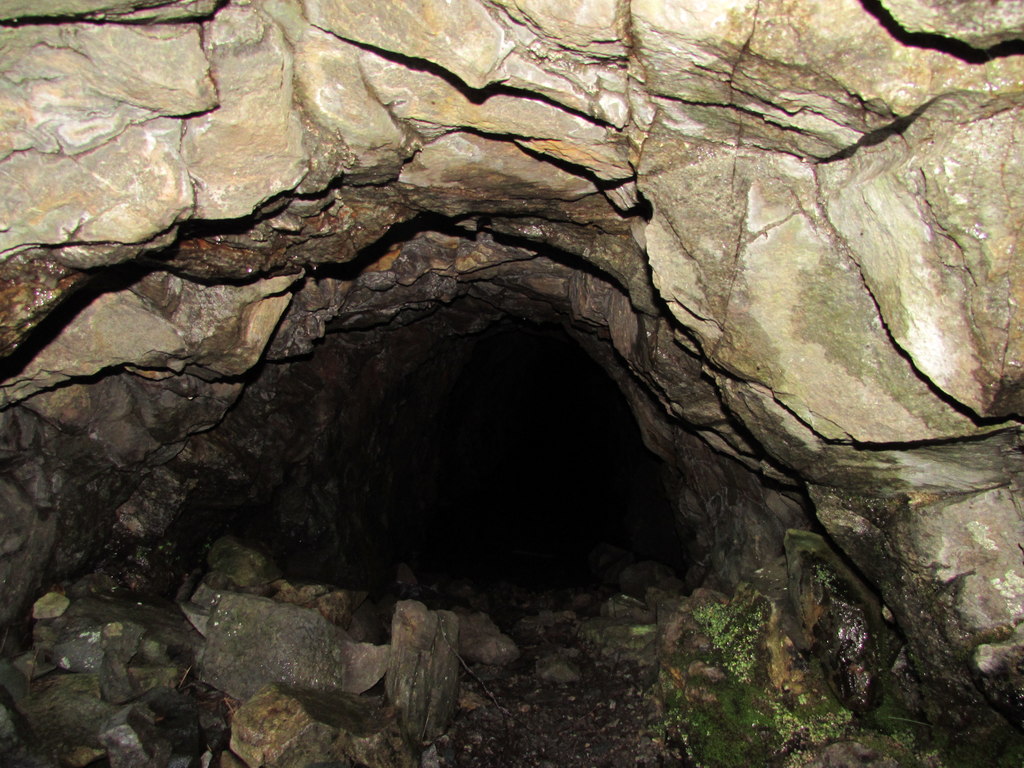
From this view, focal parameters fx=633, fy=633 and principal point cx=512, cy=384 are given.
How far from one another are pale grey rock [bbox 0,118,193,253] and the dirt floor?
4796 mm

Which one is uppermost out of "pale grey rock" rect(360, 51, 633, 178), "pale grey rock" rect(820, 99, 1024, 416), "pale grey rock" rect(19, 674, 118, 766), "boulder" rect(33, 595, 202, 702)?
"pale grey rock" rect(360, 51, 633, 178)

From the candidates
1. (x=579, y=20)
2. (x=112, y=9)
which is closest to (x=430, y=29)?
(x=579, y=20)

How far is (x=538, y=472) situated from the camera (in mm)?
18578

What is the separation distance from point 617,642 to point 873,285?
5555mm

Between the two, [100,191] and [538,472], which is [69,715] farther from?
[538,472]

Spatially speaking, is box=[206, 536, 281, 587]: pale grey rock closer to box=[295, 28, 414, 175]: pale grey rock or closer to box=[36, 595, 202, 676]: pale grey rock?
box=[36, 595, 202, 676]: pale grey rock

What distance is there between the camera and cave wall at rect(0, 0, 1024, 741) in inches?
99.2

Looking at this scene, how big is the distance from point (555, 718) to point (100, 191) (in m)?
5.76

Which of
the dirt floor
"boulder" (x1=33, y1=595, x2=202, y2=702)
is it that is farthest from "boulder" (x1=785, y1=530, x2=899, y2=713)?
"boulder" (x1=33, y1=595, x2=202, y2=702)

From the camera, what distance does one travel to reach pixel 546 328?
11.1 metres

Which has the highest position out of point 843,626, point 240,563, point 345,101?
point 345,101

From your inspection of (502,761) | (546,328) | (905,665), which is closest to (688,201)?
(905,665)

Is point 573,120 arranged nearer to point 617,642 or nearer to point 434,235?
point 434,235

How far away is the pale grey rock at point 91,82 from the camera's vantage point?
2.67 meters
